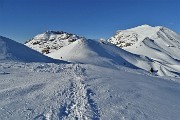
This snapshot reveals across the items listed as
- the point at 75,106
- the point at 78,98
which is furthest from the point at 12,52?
the point at 75,106

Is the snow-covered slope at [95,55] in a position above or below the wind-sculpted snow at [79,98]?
above

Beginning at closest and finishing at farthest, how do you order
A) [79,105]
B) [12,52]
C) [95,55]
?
[79,105] < [12,52] < [95,55]

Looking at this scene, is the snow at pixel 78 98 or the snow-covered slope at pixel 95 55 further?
the snow-covered slope at pixel 95 55

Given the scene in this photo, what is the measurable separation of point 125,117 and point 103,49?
68.6m

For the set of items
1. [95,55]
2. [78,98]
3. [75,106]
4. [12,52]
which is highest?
[95,55]

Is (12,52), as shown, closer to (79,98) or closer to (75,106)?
(79,98)

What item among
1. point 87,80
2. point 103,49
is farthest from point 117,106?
point 103,49

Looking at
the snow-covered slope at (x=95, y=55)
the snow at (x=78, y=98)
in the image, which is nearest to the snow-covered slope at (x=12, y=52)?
the snow at (x=78, y=98)

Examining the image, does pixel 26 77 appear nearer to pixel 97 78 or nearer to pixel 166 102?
pixel 97 78

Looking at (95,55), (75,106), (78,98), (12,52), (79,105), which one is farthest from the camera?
(95,55)

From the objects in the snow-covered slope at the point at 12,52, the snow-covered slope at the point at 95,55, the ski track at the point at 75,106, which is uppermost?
the snow-covered slope at the point at 95,55

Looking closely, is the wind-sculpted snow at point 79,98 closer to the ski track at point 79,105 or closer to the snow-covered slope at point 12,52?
the ski track at point 79,105

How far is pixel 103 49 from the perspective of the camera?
8369cm

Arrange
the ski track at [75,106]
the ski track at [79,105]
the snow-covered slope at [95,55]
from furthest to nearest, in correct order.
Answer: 1. the snow-covered slope at [95,55]
2. the ski track at [79,105]
3. the ski track at [75,106]
